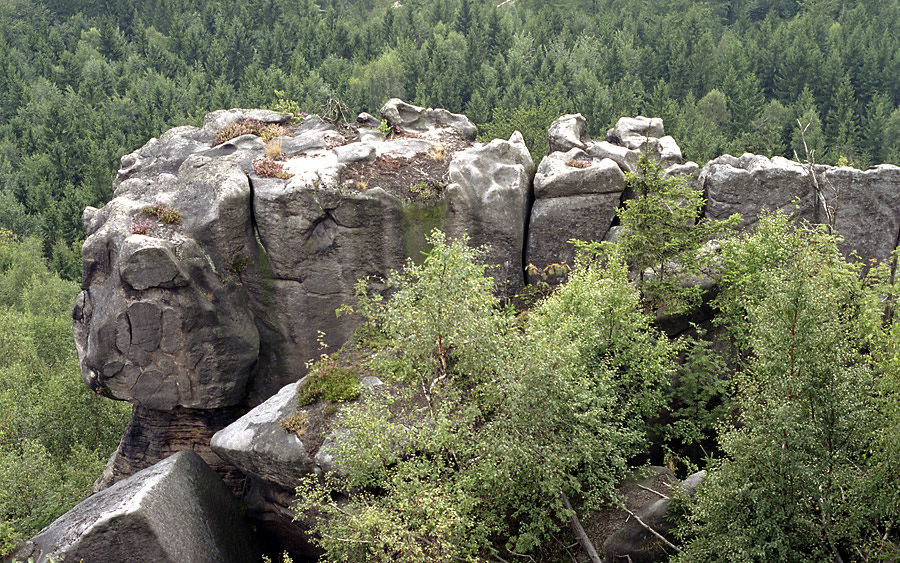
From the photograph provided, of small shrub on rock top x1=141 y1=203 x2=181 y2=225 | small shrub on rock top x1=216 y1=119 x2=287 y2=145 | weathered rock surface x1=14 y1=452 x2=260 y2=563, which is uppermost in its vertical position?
small shrub on rock top x1=216 y1=119 x2=287 y2=145

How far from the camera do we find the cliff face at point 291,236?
98.7 feet

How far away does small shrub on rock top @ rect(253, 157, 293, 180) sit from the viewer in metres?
32.0

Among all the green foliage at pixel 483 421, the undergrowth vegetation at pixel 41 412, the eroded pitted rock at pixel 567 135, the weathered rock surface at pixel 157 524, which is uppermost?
the eroded pitted rock at pixel 567 135

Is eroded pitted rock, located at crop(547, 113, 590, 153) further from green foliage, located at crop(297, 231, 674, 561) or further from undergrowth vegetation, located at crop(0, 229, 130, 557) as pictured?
undergrowth vegetation, located at crop(0, 229, 130, 557)

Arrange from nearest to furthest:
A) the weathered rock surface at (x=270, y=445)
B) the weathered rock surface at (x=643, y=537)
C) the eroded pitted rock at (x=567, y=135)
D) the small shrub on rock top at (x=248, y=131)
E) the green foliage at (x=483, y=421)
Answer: the green foliage at (x=483, y=421), the weathered rock surface at (x=643, y=537), the weathered rock surface at (x=270, y=445), the eroded pitted rock at (x=567, y=135), the small shrub on rock top at (x=248, y=131)

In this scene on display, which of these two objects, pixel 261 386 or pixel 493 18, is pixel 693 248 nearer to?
pixel 261 386

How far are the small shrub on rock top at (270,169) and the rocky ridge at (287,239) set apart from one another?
193 mm

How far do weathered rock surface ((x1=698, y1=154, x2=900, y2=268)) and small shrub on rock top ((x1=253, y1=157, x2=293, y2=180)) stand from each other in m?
16.3

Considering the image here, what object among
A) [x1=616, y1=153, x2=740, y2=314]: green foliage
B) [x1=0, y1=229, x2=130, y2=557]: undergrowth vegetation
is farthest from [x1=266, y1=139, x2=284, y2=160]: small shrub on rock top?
[x1=0, y1=229, x2=130, y2=557]: undergrowth vegetation

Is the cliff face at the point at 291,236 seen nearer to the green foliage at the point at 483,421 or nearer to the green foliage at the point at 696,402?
the green foliage at the point at 696,402

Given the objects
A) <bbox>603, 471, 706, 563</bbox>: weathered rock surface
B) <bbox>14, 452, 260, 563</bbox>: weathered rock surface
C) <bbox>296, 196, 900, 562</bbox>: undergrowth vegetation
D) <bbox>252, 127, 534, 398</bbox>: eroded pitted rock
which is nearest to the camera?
<bbox>296, 196, 900, 562</bbox>: undergrowth vegetation

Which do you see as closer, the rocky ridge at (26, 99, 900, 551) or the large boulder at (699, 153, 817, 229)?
the large boulder at (699, 153, 817, 229)

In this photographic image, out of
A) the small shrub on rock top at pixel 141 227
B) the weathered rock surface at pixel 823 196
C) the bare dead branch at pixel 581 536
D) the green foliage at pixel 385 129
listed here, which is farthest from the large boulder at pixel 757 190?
the small shrub on rock top at pixel 141 227

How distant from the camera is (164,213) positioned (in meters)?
31.3
